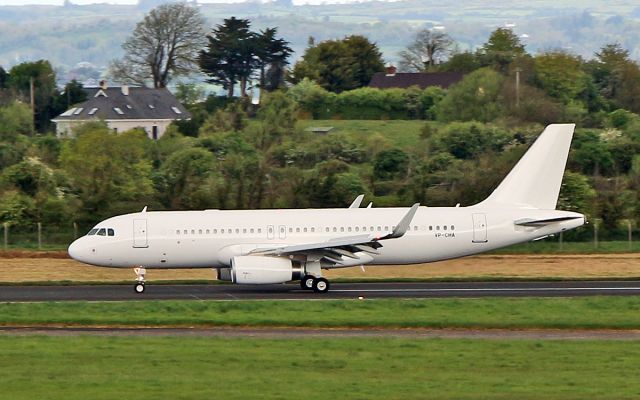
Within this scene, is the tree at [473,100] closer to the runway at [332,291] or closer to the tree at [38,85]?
Answer: the tree at [38,85]

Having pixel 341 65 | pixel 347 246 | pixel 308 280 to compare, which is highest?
pixel 341 65

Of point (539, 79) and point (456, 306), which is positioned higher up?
point (539, 79)

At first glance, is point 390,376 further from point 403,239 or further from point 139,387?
point 403,239

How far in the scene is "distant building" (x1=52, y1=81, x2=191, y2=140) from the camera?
368ft

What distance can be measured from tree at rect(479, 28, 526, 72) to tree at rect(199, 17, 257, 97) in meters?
22.8

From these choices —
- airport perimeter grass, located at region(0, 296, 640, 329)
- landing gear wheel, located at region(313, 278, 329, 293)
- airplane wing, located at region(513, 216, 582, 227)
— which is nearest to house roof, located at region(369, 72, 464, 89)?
airplane wing, located at region(513, 216, 582, 227)

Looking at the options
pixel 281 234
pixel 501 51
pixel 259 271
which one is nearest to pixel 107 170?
pixel 281 234

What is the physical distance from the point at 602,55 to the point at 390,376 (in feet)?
353

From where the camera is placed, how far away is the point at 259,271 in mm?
37344

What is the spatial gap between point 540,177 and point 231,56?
93.2 m

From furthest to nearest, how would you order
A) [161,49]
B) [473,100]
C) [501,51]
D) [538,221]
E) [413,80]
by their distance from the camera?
[161,49]
[501,51]
[413,80]
[473,100]
[538,221]

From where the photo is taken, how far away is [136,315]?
31.8m

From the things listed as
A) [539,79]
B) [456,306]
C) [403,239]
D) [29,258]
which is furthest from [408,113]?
[456,306]

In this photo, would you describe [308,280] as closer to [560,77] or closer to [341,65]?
[560,77]
